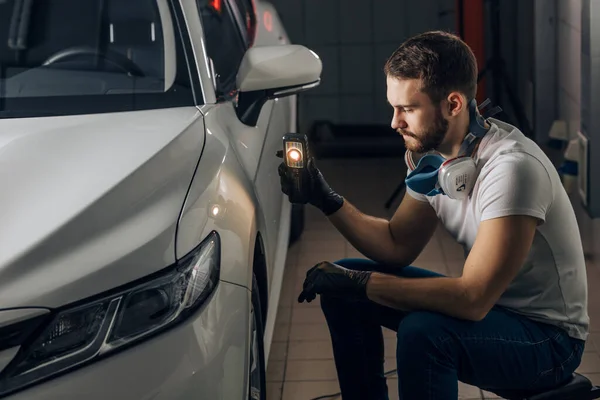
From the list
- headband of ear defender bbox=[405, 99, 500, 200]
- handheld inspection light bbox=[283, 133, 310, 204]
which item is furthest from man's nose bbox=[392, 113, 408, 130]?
handheld inspection light bbox=[283, 133, 310, 204]

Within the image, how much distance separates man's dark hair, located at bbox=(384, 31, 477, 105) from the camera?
225 cm

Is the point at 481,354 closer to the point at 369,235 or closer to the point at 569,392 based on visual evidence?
the point at 569,392

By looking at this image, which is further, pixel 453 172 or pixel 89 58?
pixel 89 58

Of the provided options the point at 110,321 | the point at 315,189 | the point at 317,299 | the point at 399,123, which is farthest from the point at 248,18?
the point at 110,321

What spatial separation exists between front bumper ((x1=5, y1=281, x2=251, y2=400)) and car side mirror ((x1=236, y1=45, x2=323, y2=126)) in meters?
0.86

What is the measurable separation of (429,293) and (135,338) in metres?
0.75

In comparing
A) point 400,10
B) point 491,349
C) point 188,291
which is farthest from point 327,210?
point 400,10

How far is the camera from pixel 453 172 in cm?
220

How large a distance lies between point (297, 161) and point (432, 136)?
1.38ft

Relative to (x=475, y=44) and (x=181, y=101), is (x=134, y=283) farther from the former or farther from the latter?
(x=475, y=44)

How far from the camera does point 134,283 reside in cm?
180

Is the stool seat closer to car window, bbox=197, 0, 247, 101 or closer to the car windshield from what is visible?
the car windshield

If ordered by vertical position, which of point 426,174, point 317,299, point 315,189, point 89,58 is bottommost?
point 317,299

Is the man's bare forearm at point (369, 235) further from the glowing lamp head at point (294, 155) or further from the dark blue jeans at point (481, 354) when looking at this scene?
the dark blue jeans at point (481, 354)
